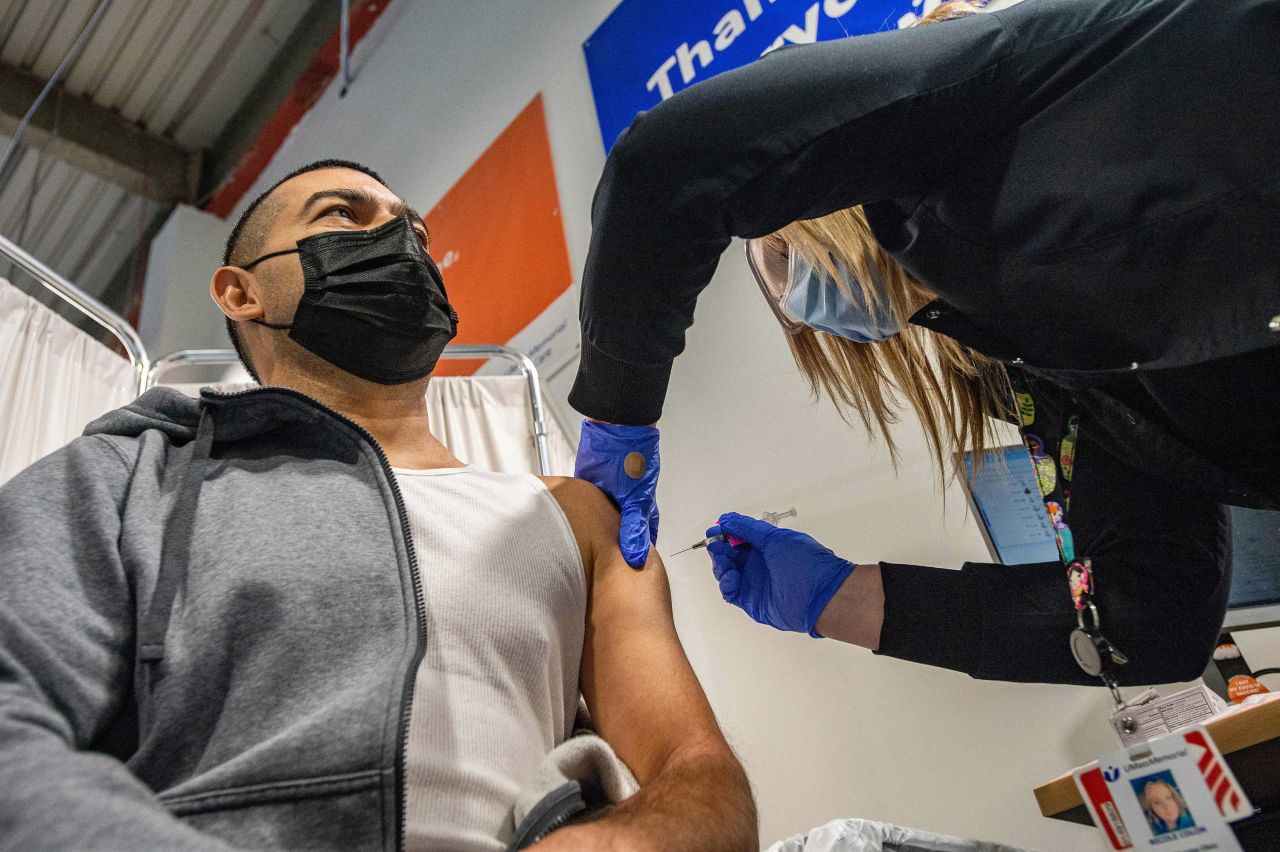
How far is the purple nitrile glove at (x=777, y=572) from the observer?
1.46 meters

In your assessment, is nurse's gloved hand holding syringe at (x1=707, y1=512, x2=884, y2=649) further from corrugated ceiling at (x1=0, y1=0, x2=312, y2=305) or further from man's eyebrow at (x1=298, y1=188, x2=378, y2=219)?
corrugated ceiling at (x1=0, y1=0, x2=312, y2=305)

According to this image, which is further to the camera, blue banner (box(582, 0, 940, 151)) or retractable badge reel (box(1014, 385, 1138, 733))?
blue banner (box(582, 0, 940, 151))

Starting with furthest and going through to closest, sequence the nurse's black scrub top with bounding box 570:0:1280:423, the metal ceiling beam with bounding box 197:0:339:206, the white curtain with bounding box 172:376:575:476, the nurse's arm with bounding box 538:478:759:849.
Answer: the metal ceiling beam with bounding box 197:0:339:206, the white curtain with bounding box 172:376:575:476, the nurse's black scrub top with bounding box 570:0:1280:423, the nurse's arm with bounding box 538:478:759:849

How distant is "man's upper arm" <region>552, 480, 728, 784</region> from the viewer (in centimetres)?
103

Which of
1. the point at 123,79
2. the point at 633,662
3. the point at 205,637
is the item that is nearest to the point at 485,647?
the point at 633,662

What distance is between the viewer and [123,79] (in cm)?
466

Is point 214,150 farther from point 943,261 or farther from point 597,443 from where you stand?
point 943,261

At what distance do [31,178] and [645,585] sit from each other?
5045 millimetres

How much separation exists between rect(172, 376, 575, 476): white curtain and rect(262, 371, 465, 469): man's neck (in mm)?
965

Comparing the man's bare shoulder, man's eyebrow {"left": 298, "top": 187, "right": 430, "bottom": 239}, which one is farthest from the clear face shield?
man's eyebrow {"left": 298, "top": 187, "right": 430, "bottom": 239}

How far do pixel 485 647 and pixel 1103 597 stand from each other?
91 centimetres

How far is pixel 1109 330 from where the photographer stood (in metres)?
1.07

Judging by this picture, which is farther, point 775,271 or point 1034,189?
point 775,271

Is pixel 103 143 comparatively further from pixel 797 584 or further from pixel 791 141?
pixel 791 141
